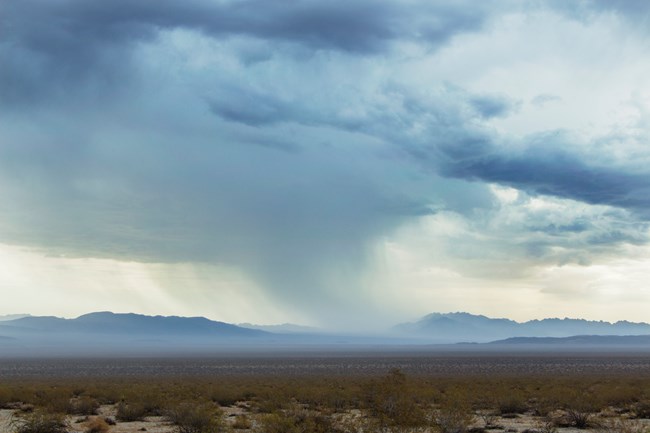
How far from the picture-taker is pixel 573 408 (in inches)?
1267

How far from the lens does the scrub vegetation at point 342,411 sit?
2419 cm

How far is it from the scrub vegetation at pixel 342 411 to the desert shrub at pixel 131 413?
5cm

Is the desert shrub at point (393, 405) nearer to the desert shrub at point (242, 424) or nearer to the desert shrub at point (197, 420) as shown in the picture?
the desert shrub at point (242, 424)

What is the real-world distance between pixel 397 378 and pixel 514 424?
306 inches

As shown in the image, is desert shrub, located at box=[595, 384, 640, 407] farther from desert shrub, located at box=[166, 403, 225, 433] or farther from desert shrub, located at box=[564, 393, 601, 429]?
desert shrub, located at box=[166, 403, 225, 433]

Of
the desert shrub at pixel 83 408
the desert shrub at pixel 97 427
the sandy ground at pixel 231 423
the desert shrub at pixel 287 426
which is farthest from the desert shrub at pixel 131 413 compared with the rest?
the desert shrub at pixel 287 426

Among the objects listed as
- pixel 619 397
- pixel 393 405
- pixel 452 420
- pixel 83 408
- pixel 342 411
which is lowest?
pixel 342 411

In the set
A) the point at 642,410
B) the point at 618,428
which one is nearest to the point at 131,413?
the point at 618,428

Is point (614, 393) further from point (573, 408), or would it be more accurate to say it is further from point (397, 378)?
point (397, 378)

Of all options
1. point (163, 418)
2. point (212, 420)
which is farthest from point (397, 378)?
point (163, 418)

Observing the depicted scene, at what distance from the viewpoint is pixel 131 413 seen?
3469 centimetres

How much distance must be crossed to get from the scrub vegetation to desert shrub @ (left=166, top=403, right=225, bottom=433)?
0.04 meters

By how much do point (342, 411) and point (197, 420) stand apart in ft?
38.1

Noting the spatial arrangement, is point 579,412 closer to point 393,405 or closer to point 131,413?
point 393,405
